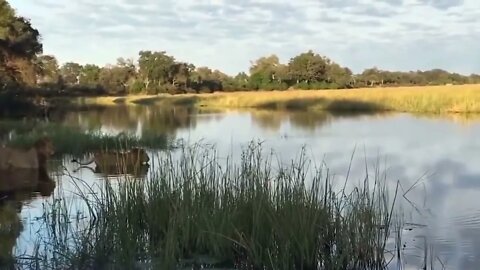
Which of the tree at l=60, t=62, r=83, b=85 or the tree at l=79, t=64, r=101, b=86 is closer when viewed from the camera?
the tree at l=79, t=64, r=101, b=86

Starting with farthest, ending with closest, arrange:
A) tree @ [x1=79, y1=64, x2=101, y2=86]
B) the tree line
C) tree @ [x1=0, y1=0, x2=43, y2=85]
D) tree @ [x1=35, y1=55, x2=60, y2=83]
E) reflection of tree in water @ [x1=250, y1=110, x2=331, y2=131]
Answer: tree @ [x1=79, y1=64, x2=101, y2=86] < the tree line < tree @ [x1=35, y1=55, x2=60, y2=83] < tree @ [x1=0, y1=0, x2=43, y2=85] < reflection of tree in water @ [x1=250, y1=110, x2=331, y2=131]

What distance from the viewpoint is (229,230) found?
5.83m

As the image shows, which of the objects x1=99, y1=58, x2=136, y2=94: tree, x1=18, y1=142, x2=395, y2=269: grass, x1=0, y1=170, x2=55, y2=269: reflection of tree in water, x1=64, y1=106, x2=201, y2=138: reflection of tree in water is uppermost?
x1=99, y1=58, x2=136, y2=94: tree

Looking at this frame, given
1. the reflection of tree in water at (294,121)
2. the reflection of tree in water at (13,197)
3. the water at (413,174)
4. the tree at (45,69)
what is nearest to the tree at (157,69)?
the tree at (45,69)

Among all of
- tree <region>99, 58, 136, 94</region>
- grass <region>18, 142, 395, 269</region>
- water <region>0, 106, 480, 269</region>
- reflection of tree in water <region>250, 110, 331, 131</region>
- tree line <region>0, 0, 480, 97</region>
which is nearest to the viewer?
grass <region>18, 142, 395, 269</region>

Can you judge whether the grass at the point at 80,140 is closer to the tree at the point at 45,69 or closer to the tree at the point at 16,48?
the tree at the point at 16,48

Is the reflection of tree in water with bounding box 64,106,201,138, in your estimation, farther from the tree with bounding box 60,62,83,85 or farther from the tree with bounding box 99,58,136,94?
the tree with bounding box 60,62,83,85

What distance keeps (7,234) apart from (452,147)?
12.7 m

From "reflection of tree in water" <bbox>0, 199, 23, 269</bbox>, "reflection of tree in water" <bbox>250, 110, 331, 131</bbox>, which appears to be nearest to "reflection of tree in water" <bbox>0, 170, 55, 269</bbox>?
"reflection of tree in water" <bbox>0, 199, 23, 269</bbox>

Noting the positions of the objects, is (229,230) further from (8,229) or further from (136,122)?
(136,122)

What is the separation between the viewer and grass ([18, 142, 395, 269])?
5520mm

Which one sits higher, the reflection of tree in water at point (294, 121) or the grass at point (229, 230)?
the grass at point (229, 230)

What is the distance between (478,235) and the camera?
7.05 m

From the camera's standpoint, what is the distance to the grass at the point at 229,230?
5520 millimetres
